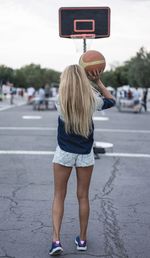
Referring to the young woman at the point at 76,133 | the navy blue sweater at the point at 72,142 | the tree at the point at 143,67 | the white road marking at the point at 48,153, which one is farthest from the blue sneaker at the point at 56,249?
the tree at the point at 143,67

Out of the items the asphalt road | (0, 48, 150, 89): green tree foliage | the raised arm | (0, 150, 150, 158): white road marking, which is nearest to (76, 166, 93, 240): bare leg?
the asphalt road

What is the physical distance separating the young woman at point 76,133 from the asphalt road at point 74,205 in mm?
370

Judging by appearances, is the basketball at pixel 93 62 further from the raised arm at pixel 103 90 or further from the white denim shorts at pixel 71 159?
the white denim shorts at pixel 71 159

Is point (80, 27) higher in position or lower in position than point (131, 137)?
higher

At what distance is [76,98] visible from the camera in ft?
14.6

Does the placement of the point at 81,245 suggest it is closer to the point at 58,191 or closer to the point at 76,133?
the point at 58,191

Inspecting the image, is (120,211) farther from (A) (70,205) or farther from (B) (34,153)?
(B) (34,153)

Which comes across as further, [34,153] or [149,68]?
[149,68]

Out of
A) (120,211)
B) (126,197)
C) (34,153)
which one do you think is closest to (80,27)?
(34,153)

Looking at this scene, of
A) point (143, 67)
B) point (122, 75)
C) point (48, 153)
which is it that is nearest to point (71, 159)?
point (48, 153)

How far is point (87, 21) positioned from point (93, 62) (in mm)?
5047

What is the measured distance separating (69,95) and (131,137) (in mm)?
11632

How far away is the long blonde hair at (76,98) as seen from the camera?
174 inches

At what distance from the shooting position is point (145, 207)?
6.62 metres
